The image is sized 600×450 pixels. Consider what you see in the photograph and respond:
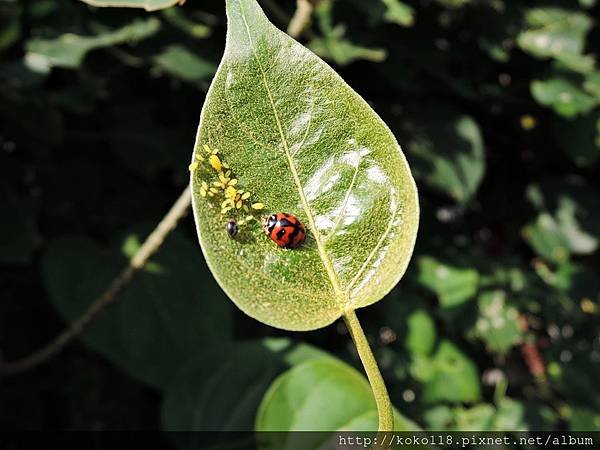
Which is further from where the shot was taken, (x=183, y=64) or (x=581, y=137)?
(x=581, y=137)

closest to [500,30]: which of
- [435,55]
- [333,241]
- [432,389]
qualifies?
[435,55]

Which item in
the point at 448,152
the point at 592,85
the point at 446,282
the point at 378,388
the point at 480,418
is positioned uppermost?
the point at 378,388

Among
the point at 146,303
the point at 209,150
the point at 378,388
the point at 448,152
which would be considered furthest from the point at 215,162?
the point at 448,152

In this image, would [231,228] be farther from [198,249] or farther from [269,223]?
[198,249]

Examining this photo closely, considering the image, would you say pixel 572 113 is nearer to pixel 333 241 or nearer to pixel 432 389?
pixel 432 389

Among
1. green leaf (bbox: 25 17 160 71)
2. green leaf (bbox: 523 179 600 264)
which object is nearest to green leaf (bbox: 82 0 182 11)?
green leaf (bbox: 25 17 160 71)

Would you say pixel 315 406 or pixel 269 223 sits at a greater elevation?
pixel 269 223

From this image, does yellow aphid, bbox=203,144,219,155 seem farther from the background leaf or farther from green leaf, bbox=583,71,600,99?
green leaf, bbox=583,71,600,99
